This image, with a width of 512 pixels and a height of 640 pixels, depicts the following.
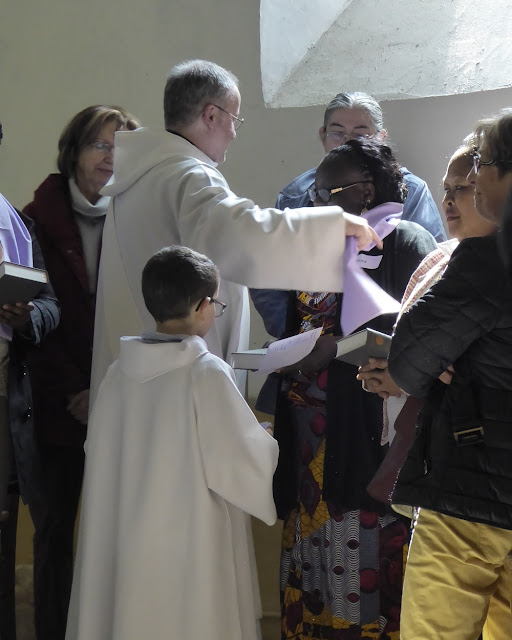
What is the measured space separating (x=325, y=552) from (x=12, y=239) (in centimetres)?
155

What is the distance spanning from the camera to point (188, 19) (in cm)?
467

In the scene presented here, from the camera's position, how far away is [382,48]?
14.5 ft

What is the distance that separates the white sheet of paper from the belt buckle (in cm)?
72

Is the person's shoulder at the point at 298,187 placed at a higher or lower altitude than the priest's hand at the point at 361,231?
higher

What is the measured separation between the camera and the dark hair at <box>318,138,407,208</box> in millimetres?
3061

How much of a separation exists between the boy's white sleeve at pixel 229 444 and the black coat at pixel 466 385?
632mm

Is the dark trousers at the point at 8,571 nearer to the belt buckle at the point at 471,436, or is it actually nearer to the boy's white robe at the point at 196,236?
the boy's white robe at the point at 196,236

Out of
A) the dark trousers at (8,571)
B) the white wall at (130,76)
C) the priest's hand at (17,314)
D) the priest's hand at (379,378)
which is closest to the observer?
the priest's hand at (379,378)

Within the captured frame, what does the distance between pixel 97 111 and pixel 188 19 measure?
1128mm

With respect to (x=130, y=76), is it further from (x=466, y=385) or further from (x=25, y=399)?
(x=466, y=385)

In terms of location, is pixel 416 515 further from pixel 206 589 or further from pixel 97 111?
pixel 97 111

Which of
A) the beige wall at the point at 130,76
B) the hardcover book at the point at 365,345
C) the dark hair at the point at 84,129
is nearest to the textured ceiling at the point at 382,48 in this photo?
the beige wall at the point at 130,76

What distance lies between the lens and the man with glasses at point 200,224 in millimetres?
2854

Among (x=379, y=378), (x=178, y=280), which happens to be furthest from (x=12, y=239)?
(x=379, y=378)
